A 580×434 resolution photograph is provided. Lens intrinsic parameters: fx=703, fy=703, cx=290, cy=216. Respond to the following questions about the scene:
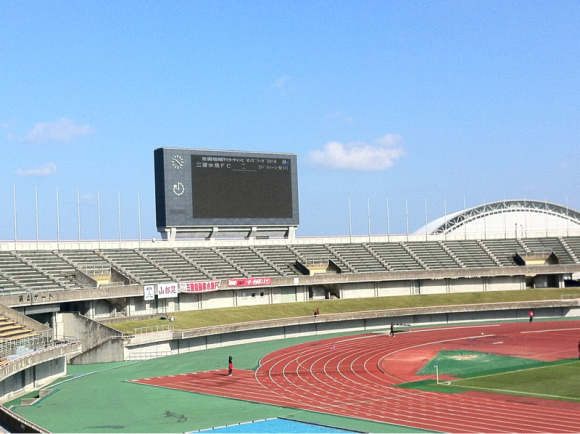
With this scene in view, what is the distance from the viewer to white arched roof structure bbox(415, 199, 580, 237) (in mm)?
92688

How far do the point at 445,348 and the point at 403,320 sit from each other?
15821 millimetres

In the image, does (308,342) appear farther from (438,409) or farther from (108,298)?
(438,409)

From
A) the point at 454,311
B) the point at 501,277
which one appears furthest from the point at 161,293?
the point at 501,277

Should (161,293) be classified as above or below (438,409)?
above

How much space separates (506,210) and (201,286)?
51.2 metres

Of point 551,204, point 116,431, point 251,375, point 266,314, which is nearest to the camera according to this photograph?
point 116,431

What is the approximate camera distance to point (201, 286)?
58.8 m

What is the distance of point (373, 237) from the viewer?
78562 millimetres

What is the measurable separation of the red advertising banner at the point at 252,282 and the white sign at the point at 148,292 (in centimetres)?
786

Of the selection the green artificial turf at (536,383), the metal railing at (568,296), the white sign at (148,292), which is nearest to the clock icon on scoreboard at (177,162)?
the white sign at (148,292)

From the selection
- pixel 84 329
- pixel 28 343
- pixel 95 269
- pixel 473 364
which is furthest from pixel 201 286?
pixel 473 364

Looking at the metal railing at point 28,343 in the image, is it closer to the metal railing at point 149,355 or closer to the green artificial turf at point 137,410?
the green artificial turf at point 137,410

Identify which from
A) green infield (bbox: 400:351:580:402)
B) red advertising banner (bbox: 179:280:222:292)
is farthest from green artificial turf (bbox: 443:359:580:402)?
red advertising banner (bbox: 179:280:222:292)

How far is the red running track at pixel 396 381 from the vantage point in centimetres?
2753
